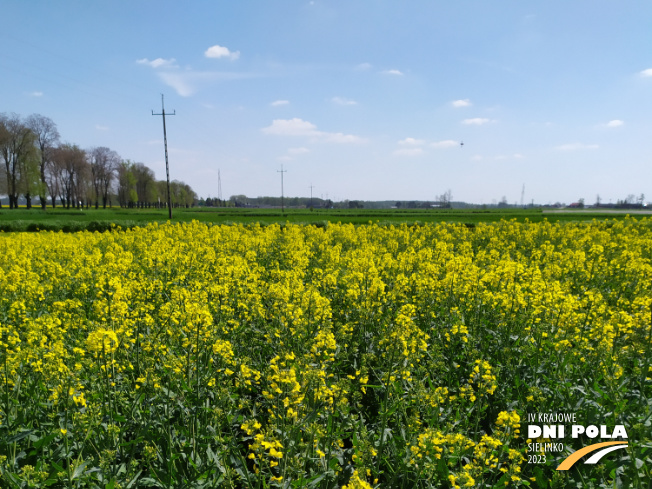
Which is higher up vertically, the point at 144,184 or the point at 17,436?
the point at 144,184

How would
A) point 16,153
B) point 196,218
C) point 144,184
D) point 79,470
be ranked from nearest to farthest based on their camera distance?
1. point 79,470
2. point 196,218
3. point 16,153
4. point 144,184

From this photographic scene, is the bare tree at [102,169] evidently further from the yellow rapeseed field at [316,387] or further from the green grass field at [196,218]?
the yellow rapeseed field at [316,387]

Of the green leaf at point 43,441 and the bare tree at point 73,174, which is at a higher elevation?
the bare tree at point 73,174

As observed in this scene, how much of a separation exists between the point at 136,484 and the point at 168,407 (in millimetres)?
634

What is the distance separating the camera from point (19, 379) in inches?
153

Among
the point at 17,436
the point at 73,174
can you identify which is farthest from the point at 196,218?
the point at 73,174

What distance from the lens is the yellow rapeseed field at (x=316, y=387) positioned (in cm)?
317

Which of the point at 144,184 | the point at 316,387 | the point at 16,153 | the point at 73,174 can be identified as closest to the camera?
the point at 316,387

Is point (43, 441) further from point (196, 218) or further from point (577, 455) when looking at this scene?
point (196, 218)

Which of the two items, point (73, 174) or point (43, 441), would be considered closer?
point (43, 441)

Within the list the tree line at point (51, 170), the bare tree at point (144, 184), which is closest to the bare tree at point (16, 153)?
the tree line at point (51, 170)

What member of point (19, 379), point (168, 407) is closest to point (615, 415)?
point (168, 407)

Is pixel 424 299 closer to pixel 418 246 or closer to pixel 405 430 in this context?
pixel 405 430

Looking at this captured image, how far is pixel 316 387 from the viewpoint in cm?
322
